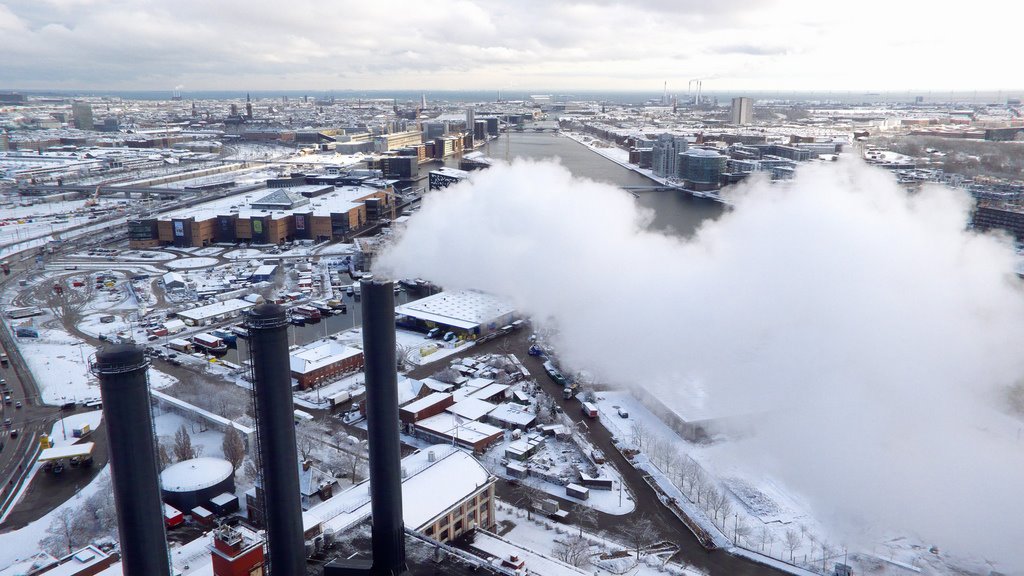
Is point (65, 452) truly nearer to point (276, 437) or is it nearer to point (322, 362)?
point (322, 362)

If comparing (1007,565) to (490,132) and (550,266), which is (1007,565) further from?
(490,132)

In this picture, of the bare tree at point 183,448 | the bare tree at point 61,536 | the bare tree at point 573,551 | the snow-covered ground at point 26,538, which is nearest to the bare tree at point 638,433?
the bare tree at point 573,551

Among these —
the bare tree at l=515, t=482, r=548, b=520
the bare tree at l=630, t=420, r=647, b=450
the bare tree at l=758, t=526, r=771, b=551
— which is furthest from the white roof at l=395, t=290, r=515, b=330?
the bare tree at l=758, t=526, r=771, b=551

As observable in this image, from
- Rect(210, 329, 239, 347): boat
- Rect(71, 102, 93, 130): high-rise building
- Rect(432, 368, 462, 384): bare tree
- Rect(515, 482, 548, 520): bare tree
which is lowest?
Rect(515, 482, 548, 520): bare tree

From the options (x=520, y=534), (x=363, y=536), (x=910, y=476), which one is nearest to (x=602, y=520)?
(x=520, y=534)

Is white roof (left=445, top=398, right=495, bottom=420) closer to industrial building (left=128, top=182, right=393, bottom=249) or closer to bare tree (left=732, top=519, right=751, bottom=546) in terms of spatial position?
bare tree (left=732, top=519, right=751, bottom=546)

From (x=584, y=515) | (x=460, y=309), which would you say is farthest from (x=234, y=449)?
(x=460, y=309)

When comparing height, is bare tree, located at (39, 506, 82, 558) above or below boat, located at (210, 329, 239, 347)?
below
